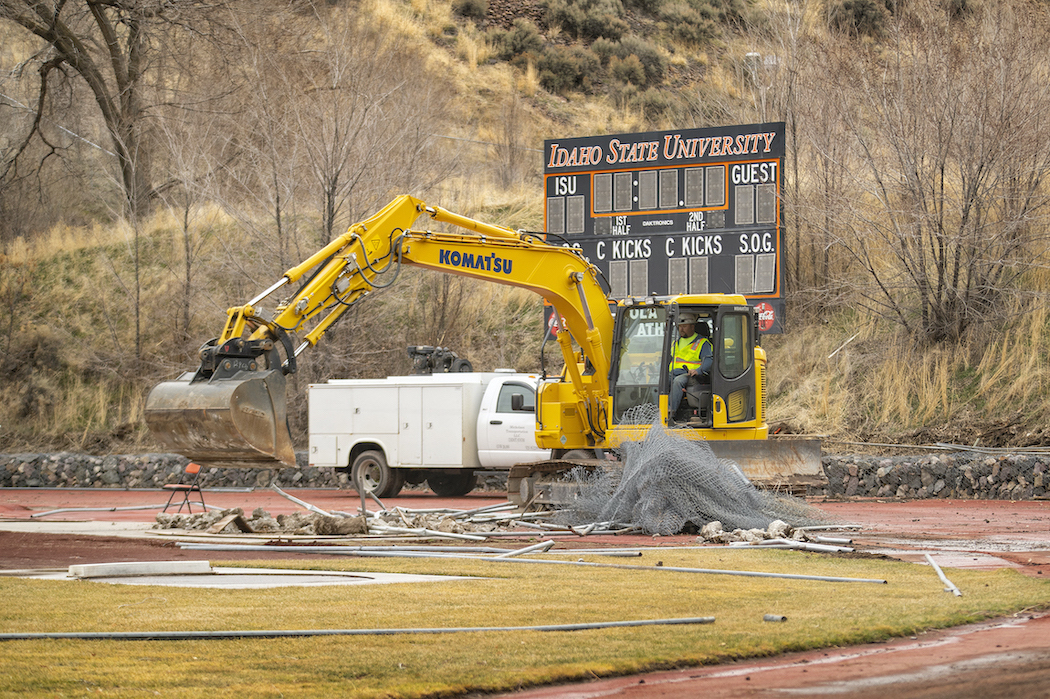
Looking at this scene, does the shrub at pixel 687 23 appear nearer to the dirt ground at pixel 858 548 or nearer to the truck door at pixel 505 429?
the dirt ground at pixel 858 548

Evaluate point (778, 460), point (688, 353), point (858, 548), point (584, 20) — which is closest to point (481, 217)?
point (688, 353)

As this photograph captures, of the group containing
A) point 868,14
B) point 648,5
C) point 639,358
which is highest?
point 648,5

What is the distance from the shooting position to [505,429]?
2328 cm

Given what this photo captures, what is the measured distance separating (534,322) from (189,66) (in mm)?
16577

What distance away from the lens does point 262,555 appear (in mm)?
13695

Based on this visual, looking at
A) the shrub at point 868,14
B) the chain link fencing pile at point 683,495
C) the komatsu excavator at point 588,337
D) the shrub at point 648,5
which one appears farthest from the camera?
the shrub at point 648,5

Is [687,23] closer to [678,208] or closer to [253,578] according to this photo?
[678,208]

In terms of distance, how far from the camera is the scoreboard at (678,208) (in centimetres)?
2486

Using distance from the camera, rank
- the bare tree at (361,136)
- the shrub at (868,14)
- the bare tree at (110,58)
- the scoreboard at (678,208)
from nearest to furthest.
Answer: the scoreboard at (678,208) → the bare tree at (361,136) → the bare tree at (110,58) → the shrub at (868,14)

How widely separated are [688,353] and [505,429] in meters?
5.87

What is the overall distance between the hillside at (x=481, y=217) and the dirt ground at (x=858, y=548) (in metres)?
4.42

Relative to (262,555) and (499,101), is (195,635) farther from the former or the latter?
(499,101)

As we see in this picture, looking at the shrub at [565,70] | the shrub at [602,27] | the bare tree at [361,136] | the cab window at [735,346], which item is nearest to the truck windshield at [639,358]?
the cab window at [735,346]

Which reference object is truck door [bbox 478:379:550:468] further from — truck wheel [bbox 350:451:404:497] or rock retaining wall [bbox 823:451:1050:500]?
rock retaining wall [bbox 823:451:1050:500]
